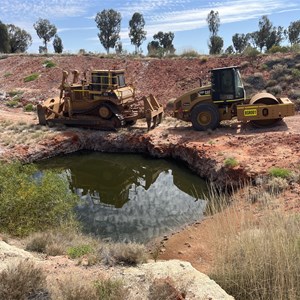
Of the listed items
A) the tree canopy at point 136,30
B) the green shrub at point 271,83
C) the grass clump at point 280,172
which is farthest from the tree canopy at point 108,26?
the grass clump at point 280,172

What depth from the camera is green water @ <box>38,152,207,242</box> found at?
10812mm

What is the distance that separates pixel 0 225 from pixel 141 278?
4512 millimetres

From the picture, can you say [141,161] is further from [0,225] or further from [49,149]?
[0,225]

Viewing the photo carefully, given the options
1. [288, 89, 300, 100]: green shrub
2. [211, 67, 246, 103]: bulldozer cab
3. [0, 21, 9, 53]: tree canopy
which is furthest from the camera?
[0, 21, 9, 53]: tree canopy

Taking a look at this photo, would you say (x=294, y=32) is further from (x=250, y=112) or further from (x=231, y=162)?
(x=231, y=162)

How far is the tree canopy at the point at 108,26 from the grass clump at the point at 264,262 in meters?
52.9

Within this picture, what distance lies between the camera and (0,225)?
348 inches

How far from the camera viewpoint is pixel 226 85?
16.7 metres

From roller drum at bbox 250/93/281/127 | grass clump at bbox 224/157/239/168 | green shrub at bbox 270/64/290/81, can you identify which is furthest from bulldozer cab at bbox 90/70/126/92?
green shrub at bbox 270/64/290/81

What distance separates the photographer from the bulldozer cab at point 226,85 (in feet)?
54.2

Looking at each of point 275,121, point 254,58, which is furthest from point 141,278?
point 254,58

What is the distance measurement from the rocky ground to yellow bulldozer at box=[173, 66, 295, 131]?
579 mm

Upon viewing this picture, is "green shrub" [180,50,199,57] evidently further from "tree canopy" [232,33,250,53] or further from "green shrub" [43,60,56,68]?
"tree canopy" [232,33,250,53]

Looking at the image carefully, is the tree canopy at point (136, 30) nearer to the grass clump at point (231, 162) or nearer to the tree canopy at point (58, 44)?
the tree canopy at point (58, 44)
